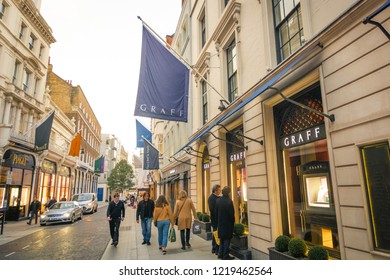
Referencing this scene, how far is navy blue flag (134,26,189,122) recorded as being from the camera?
8.43 m

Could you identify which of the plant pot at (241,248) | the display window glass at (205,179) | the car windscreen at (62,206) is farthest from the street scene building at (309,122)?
the car windscreen at (62,206)

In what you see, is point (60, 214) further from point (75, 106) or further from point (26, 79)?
point (75, 106)

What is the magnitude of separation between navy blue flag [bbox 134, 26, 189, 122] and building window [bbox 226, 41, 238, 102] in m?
1.97

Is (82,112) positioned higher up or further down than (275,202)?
higher up

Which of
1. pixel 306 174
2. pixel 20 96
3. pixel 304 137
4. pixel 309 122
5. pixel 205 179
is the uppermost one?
pixel 20 96

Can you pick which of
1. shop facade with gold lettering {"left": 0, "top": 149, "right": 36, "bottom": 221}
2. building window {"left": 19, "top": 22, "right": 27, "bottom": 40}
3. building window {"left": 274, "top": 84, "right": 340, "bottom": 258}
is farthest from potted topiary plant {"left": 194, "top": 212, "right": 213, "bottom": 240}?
building window {"left": 19, "top": 22, "right": 27, "bottom": 40}

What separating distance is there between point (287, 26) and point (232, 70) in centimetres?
344

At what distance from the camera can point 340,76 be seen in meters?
4.42

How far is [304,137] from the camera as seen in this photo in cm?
571

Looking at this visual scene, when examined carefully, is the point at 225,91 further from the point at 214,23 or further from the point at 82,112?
the point at 82,112

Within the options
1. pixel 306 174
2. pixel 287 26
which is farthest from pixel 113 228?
pixel 287 26

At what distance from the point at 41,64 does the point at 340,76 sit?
87.0 ft
